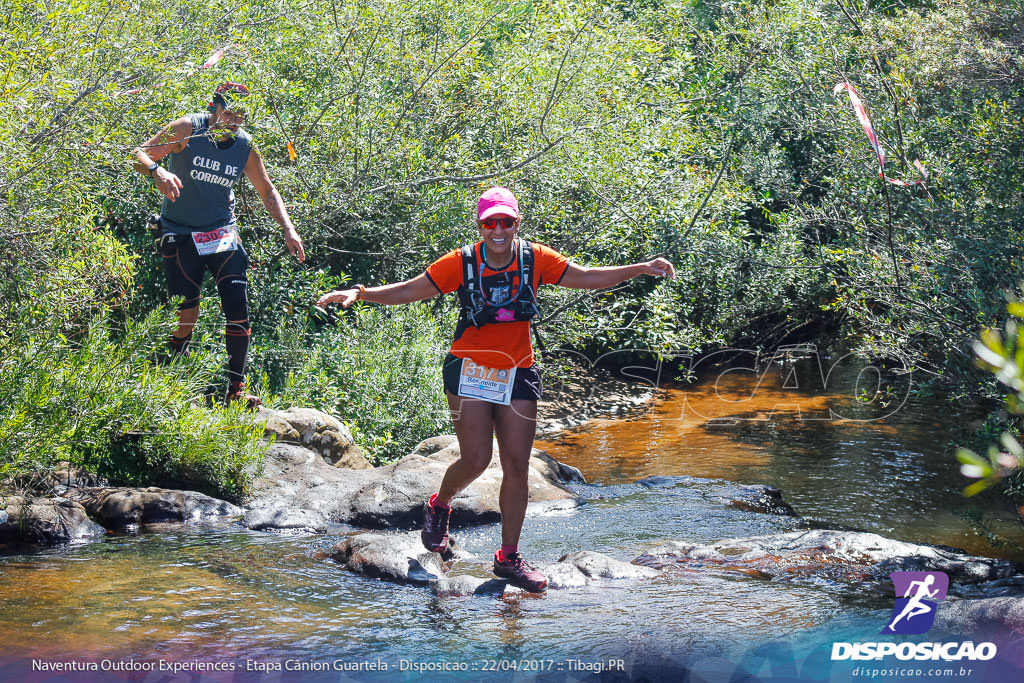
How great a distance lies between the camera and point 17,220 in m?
6.33

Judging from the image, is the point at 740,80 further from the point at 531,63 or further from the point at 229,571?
the point at 229,571

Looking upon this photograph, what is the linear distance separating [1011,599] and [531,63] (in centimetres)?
801

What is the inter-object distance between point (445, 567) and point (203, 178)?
3.62 meters

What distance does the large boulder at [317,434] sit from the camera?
25.1 ft

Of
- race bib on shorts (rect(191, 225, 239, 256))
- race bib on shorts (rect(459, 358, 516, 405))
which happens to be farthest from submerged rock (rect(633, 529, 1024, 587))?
race bib on shorts (rect(191, 225, 239, 256))

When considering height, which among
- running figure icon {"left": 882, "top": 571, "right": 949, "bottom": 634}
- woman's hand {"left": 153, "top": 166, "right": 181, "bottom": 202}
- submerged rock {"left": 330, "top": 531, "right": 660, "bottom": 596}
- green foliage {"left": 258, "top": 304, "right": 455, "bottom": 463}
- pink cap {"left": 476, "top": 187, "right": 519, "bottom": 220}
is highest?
woman's hand {"left": 153, "top": 166, "right": 181, "bottom": 202}

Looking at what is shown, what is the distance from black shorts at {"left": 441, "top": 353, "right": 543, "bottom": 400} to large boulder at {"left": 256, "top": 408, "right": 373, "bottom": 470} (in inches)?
111

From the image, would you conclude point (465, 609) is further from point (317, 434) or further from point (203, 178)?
point (203, 178)

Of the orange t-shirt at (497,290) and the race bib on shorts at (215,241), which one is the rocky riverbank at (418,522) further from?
the race bib on shorts at (215,241)

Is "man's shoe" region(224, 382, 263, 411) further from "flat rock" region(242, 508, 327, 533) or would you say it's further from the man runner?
"flat rock" region(242, 508, 327, 533)

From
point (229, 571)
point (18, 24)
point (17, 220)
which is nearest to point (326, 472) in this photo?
point (229, 571)

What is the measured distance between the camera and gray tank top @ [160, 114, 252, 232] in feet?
24.1

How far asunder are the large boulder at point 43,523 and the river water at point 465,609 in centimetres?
18

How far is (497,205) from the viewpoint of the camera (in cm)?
500
